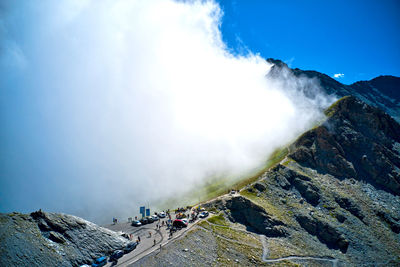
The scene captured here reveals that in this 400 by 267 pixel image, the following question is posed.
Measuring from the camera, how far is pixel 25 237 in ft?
130

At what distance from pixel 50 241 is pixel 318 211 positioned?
279ft

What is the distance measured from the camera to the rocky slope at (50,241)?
119 ft

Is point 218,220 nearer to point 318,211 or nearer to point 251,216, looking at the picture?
point 251,216

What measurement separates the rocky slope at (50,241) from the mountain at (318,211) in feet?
40.4

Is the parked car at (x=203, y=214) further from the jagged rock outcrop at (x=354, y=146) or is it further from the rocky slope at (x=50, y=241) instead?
the jagged rock outcrop at (x=354, y=146)

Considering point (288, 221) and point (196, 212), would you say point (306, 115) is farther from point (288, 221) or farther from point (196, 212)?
point (196, 212)

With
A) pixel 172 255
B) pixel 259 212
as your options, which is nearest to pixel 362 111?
pixel 259 212

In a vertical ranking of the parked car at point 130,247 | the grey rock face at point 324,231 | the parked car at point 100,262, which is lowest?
the grey rock face at point 324,231

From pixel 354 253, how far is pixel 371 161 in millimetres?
63756

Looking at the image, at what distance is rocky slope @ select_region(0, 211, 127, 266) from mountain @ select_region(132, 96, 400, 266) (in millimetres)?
12302

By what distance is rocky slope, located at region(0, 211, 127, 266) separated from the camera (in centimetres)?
3641

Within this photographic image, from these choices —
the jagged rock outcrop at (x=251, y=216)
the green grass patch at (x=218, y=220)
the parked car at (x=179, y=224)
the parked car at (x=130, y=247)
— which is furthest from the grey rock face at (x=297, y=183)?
the parked car at (x=130, y=247)

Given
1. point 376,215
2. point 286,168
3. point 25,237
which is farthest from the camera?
point 286,168

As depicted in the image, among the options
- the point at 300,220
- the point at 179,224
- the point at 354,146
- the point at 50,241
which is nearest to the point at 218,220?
the point at 179,224
